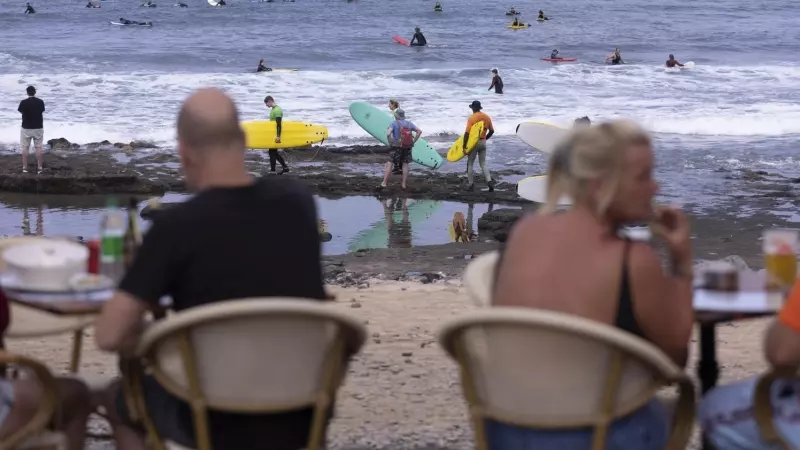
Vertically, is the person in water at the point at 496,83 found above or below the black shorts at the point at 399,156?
above

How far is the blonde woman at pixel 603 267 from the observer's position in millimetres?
2217

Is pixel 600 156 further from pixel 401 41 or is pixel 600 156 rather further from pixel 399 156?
pixel 401 41

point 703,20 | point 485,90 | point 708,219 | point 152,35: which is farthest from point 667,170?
point 703,20

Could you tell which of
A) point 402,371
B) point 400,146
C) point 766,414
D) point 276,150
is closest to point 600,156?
point 766,414

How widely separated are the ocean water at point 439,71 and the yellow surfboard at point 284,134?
216cm

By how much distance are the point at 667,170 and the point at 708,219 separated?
12.8ft

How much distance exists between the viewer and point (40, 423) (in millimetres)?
2506

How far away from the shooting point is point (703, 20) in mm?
52188

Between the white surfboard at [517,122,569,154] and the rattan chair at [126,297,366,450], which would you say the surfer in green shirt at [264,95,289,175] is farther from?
the rattan chair at [126,297,366,450]


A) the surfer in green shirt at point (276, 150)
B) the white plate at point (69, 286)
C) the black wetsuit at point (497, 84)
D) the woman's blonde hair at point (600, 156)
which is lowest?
the surfer in green shirt at point (276, 150)

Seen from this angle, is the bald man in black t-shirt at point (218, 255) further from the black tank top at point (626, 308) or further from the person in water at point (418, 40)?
the person in water at point (418, 40)

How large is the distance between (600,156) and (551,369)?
466 millimetres

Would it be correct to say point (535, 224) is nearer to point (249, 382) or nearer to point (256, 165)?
point (249, 382)

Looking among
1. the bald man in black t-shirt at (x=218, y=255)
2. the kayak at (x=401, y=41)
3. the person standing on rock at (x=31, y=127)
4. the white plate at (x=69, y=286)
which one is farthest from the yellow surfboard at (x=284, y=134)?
the kayak at (x=401, y=41)
